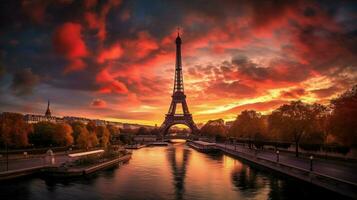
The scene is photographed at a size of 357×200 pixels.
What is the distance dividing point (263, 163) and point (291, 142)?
2002cm

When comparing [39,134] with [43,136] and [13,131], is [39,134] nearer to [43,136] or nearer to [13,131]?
[43,136]

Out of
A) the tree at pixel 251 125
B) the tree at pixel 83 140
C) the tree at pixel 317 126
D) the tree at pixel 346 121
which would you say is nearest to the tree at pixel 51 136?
the tree at pixel 83 140

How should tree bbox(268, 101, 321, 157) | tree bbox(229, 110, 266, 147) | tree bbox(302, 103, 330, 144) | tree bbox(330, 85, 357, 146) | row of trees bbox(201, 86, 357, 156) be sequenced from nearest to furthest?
tree bbox(330, 85, 357, 146)
row of trees bbox(201, 86, 357, 156)
tree bbox(268, 101, 321, 157)
tree bbox(302, 103, 330, 144)
tree bbox(229, 110, 266, 147)

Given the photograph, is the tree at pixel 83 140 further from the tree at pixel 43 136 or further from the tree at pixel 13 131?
the tree at pixel 13 131

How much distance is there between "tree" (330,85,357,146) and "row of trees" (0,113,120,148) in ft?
152

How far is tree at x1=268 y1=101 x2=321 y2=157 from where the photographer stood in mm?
57188

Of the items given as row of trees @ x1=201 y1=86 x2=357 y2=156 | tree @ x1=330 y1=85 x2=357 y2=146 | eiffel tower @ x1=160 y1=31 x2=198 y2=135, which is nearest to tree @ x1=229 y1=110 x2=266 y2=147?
row of trees @ x1=201 y1=86 x2=357 y2=156

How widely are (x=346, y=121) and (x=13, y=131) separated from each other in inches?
2151

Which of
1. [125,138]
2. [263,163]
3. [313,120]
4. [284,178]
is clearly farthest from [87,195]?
[125,138]

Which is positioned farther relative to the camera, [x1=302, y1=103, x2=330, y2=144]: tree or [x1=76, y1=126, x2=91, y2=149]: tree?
[x1=76, y1=126, x2=91, y2=149]: tree

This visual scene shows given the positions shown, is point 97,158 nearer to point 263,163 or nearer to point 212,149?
point 263,163

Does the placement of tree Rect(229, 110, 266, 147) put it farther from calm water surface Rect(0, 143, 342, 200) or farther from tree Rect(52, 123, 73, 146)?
tree Rect(52, 123, 73, 146)

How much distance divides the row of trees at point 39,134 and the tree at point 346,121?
46462mm

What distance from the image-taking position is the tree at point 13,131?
58062 mm
